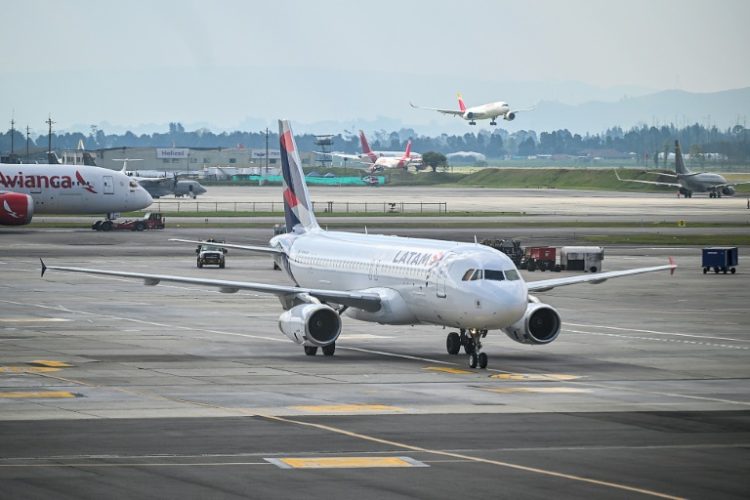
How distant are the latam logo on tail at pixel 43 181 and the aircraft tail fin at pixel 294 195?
71.1 m

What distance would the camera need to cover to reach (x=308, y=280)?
2222 inches

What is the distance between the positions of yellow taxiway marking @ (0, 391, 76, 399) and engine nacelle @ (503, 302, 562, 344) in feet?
Answer: 49.9

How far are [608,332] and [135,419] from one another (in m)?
27.7

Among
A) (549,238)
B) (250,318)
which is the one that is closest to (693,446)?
(250,318)

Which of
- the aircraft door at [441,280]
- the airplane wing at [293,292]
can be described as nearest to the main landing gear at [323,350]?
the airplane wing at [293,292]

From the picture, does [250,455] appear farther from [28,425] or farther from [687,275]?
[687,275]

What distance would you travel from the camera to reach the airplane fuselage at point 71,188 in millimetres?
128750

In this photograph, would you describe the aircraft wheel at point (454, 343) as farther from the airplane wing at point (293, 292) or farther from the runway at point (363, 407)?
the airplane wing at point (293, 292)

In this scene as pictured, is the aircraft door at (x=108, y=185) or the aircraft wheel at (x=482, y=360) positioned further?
the aircraft door at (x=108, y=185)

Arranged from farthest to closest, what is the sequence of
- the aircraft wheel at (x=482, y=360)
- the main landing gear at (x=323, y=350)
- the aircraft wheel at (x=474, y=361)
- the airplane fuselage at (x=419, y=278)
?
the main landing gear at (x=323, y=350)
the aircraft wheel at (x=474, y=361)
the aircraft wheel at (x=482, y=360)
the airplane fuselage at (x=419, y=278)

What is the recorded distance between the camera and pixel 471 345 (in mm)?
47094

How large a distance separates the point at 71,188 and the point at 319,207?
5751cm

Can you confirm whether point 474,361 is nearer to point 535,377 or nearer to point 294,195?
point 535,377

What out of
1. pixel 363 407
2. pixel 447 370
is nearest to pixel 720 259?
pixel 447 370
